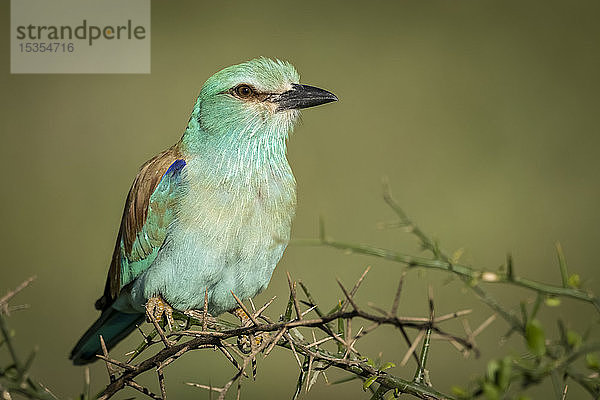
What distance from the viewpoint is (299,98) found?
7.59 feet

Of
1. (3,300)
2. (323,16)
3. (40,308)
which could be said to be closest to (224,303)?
(3,300)

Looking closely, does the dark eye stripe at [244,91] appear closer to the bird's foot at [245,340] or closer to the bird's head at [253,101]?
the bird's head at [253,101]

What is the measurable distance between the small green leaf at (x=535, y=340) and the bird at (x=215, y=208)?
1.27 meters

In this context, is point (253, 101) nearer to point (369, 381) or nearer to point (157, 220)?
point (157, 220)

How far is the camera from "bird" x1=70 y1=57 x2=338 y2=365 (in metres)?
2.10

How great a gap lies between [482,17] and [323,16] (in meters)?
1.23

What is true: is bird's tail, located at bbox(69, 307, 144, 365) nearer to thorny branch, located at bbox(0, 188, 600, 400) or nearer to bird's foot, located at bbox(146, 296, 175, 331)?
bird's foot, located at bbox(146, 296, 175, 331)

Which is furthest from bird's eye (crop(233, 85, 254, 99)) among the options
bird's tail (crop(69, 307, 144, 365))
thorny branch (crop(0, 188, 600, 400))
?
thorny branch (crop(0, 188, 600, 400))

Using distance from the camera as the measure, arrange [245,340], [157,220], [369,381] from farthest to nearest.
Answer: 1. [157,220]
2. [245,340]
3. [369,381]

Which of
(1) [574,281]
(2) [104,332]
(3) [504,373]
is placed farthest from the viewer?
(2) [104,332]

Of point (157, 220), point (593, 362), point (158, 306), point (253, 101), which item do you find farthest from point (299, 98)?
point (593, 362)

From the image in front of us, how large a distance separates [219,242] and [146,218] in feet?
0.98

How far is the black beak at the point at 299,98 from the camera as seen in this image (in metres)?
2.30

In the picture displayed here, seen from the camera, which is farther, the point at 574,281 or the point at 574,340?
the point at 574,281
